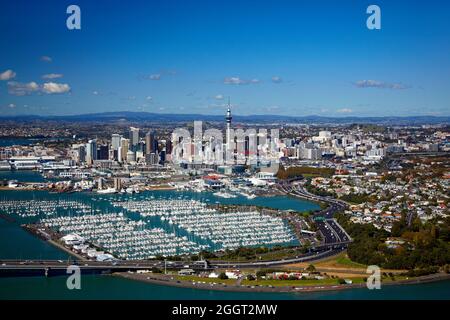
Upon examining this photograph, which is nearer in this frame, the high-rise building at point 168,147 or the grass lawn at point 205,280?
the grass lawn at point 205,280

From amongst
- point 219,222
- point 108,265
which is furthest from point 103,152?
point 108,265

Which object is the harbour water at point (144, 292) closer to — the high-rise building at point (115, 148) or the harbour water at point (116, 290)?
the harbour water at point (116, 290)

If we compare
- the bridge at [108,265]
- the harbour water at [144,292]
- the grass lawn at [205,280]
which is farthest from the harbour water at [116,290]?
the grass lawn at [205,280]

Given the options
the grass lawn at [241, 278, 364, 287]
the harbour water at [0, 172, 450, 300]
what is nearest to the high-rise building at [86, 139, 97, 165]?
the harbour water at [0, 172, 450, 300]

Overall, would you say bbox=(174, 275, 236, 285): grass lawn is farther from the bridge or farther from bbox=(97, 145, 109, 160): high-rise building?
bbox=(97, 145, 109, 160): high-rise building

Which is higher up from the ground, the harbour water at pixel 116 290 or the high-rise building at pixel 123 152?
the high-rise building at pixel 123 152

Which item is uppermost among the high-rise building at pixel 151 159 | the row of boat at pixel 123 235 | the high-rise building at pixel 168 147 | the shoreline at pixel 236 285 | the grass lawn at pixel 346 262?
the high-rise building at pixel 168 147

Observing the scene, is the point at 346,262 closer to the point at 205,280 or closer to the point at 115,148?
the point at 205,280

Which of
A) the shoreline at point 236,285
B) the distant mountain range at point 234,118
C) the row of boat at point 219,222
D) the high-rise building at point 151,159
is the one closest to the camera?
the shoreline at point 236,285

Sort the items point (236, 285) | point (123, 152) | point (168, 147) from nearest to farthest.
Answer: point (236, 285), point (123, 152), point (168, 147)

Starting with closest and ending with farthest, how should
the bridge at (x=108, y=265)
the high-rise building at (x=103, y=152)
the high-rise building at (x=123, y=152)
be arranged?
the bridge at (x=108, y=265) < the high-rise building at (x=103, y=152) < the high-rise building at (x=123, y=152)
